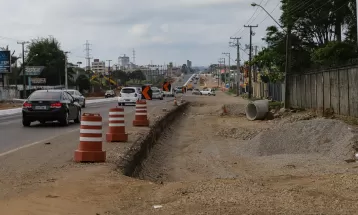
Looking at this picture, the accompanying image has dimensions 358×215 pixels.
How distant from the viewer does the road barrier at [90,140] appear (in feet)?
35.1

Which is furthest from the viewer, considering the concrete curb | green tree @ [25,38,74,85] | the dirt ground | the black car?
green tree @ [25,38,74,85]

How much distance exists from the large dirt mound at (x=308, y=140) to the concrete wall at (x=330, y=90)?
409 cm

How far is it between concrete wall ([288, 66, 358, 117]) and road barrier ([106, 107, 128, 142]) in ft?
34.0

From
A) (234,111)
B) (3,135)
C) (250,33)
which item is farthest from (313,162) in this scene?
(250,33)

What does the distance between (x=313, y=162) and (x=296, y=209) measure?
670 cm

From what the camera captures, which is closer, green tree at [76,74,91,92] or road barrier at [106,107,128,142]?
road barrier at [106,107,128,142]

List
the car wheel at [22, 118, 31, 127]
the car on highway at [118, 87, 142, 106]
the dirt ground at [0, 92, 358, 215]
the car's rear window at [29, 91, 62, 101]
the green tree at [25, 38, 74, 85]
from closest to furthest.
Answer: the dirt ground at [0, 92, 358, 215], the car's rear window at [29, 91, 62, 101], the car wheel at [22, 118, 31, 127], the car on highway at [118, 87, 142, 106], the green tree at [25, 38, 74, 85]

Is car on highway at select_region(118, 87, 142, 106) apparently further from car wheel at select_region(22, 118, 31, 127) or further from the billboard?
the billboard

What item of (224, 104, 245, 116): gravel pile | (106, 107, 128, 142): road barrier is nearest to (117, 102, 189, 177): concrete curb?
(106, 107, 128, 142): road barrier

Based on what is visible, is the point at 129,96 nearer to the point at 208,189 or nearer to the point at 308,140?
the point at 308,140

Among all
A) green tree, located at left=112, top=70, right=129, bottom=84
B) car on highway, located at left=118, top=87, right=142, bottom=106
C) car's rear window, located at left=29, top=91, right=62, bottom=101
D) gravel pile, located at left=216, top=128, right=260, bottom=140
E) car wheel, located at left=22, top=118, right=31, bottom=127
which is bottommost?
gravel pile, located at left=216, top=128, right=260, bottom=140

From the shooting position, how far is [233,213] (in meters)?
6.45

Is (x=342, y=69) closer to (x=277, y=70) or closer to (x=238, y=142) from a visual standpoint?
(x=238, y=142)

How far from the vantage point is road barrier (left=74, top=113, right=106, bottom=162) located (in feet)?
35.1
